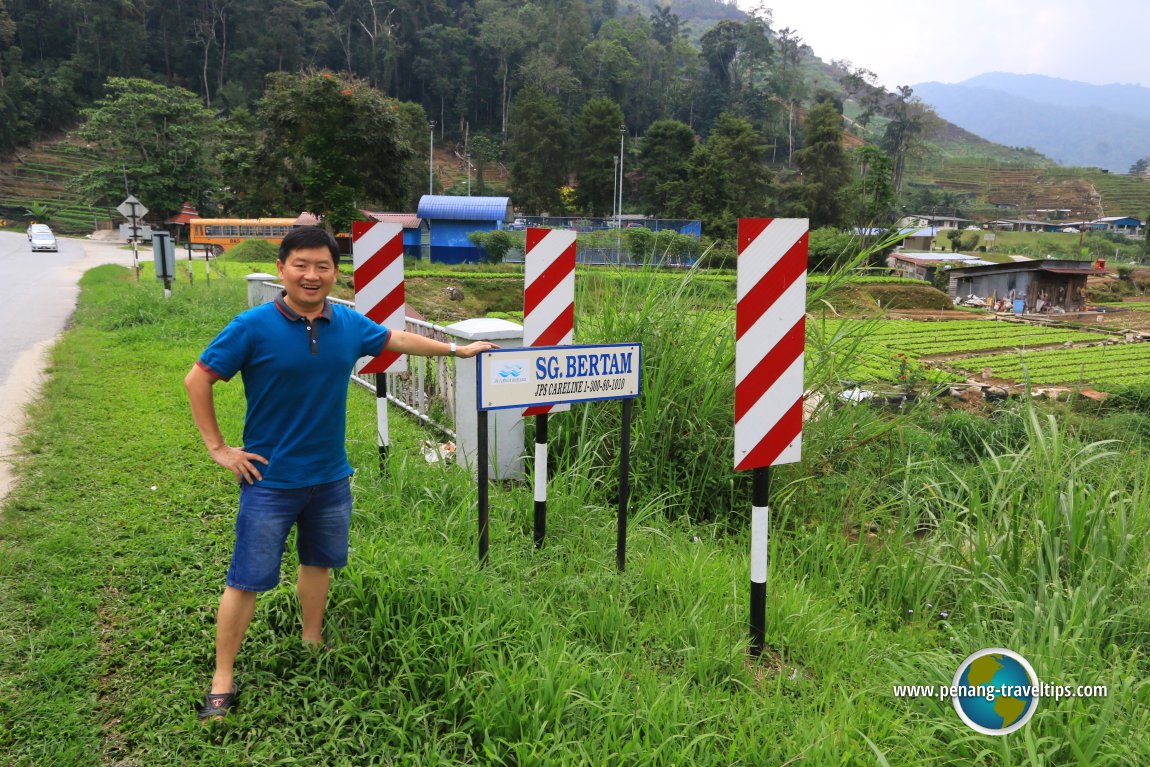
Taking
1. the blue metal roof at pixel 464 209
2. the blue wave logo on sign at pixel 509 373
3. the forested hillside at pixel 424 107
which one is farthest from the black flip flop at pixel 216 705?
the blue metal roof at pixel 464 209

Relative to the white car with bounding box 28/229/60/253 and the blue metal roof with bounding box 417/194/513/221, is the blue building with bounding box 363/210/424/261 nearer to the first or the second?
the blue metal roof with bounding box 417/194/513/221

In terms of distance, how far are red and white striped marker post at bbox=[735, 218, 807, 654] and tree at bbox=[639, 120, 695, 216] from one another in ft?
170

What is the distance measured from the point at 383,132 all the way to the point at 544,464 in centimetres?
2498

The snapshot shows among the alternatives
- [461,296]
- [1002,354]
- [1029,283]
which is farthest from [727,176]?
[1002,354]

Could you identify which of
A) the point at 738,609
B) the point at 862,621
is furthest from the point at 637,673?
the point at 862,621

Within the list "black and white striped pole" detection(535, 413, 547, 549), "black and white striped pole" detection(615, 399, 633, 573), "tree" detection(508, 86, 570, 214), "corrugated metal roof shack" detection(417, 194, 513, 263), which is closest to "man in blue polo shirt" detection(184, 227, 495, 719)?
"black and white striped pole" detection(535, 413, 547, 549)

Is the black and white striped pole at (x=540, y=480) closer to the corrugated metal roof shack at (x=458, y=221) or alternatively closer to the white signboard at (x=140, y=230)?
the white signboard at (x=140, y=230)

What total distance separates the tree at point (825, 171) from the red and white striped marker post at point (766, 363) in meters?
53.7

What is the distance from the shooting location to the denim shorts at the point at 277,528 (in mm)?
2605

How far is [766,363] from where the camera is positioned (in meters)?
3.00

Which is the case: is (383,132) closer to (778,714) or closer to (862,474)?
(862,474)

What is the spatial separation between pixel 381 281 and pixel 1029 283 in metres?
42.4

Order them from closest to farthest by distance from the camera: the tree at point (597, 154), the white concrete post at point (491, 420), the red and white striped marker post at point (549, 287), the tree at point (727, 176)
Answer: the red and white striped marker post at point (549, 287) < the white concrete post at point (491, 420) < the tree at point (727, 176) < the tree at point (597, 154)

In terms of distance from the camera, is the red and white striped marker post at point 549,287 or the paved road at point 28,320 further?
the paved road at point 28,320
